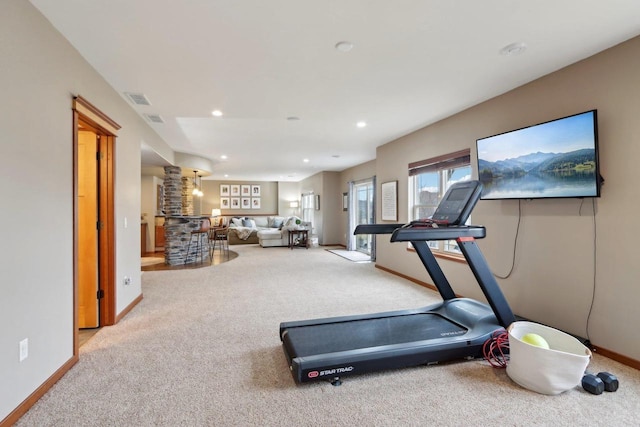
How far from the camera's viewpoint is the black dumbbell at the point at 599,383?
1.97 m

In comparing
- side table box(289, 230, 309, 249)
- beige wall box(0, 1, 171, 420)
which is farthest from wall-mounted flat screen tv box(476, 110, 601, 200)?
side table box(289, 230, 309, 249)

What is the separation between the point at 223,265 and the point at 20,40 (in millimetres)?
5215

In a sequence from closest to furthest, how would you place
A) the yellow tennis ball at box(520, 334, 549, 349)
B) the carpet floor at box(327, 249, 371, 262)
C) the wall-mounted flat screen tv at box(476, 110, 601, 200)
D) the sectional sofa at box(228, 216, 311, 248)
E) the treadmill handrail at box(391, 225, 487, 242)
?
the yellow tennis ball at box(520, 334, 549, 349), the treadmill handrail at box(391, 225, 487, 242), the wall-mounted flat screen tv at box(476, 110, 601, 200), the carpet floor at box(327, 249, 371, 262), the sectional sofa at box(228, 216, 311, 248)

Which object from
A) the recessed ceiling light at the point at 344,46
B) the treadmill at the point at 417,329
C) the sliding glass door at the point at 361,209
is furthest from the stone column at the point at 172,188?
the recessed ceiling light at the point at 344,46

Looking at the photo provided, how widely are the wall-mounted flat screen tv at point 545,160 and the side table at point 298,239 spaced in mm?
6545

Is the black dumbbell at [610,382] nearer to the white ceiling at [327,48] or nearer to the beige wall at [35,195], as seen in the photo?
the white ceiling at [327,48]

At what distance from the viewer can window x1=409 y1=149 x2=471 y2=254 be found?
4164 millimetres

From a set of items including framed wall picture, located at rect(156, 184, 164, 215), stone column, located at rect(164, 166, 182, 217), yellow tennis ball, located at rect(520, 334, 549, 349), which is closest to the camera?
yellow tennis ball, located at rect(520, 334, 549, 349)

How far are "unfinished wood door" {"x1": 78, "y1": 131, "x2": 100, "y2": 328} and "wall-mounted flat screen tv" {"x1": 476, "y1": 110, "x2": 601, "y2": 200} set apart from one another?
4022mm

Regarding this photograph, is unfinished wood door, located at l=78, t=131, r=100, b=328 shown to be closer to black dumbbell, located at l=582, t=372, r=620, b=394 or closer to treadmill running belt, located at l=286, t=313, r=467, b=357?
treadmill running belt, located at l=286, t=313, r=467, b=357

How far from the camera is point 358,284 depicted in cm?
494

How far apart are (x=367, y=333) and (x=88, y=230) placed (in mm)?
2825

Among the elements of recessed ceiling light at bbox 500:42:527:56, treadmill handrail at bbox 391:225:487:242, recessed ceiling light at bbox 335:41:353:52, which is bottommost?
treadmill handrail at bbox 391:225:487:242

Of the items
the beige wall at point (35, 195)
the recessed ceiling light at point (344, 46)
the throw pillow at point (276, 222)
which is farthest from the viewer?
the throw pillow at point (276, 222)
